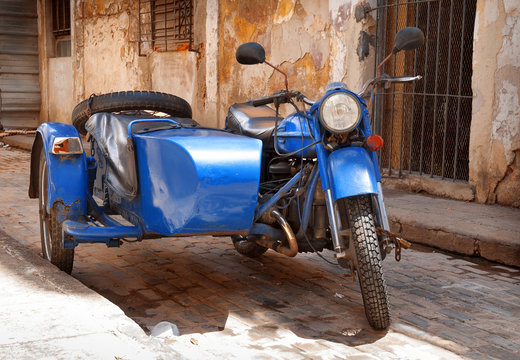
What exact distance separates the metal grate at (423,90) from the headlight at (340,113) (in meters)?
4.20

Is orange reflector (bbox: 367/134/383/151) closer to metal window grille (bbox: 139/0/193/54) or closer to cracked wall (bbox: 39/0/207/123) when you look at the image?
cracked wall (bbox: 39/0/207/123)

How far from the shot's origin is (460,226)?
562cm

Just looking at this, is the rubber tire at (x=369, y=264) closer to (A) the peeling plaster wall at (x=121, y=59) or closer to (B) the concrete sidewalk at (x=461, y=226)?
(B) the concrete sidewalk at (x=461, y=226)

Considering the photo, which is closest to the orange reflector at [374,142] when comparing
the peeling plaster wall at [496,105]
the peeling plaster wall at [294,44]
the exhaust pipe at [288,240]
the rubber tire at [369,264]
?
the rubber tire at [369,264]

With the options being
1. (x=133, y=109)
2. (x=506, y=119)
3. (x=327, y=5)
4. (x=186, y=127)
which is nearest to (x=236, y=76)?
(x=327, y=5)

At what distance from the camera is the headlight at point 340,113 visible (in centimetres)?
360

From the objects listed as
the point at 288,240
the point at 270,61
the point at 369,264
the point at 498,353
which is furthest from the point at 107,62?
the point at 498,353

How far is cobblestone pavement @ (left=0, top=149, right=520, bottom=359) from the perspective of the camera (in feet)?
11.2

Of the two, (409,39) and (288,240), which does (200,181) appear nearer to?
(288,240)

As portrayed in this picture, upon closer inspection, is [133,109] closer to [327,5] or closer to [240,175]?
[240,175]

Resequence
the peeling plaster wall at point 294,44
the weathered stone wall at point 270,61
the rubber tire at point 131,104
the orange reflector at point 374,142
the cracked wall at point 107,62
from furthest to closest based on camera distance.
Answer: the cracked wall at point 107,62
the peeling plaster wall at point 294,44
the weathered stone wall at point 270,61
the rubber tire at point 131,104
the orange reflector at point 374,142

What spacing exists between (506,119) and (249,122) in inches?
120

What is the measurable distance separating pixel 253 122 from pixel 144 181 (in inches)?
35.2

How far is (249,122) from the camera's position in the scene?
440cm
